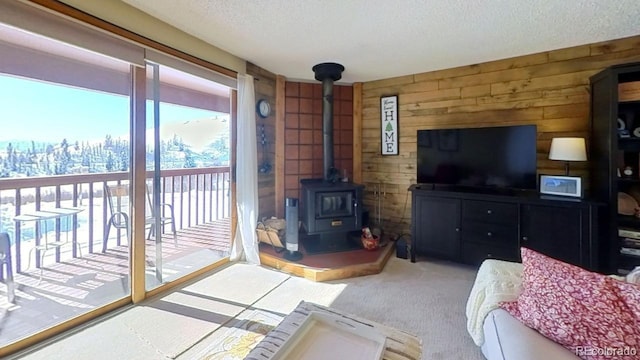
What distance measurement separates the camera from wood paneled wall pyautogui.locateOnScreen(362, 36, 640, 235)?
296cm

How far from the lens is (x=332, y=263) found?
3.15 meters

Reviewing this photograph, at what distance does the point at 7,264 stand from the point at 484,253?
12.7ft

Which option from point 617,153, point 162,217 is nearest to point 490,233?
point 617,153

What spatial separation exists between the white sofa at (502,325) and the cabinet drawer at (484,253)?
4.27 feet

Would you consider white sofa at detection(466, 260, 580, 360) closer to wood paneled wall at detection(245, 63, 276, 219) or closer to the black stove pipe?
the black stove pipe

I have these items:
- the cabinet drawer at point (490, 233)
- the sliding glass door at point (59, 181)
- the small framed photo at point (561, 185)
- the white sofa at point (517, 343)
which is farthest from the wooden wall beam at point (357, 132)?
the white sofa at point (517, 343)

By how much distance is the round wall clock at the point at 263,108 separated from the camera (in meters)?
3.70

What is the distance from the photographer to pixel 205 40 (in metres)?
2.87

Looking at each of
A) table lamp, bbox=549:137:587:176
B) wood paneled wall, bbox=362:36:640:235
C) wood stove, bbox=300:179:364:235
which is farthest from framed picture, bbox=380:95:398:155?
table lamp, bbox=549:137:587:176

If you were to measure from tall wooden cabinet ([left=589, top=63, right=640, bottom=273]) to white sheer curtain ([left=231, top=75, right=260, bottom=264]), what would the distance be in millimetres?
3316

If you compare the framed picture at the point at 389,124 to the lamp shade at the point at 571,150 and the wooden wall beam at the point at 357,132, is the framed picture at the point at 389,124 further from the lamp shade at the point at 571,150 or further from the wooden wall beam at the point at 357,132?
the lamp shade at the point at 571,150

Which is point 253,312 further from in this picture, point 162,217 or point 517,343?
point 517,343

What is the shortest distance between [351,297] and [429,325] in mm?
675

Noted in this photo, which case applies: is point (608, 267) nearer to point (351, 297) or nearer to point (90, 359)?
point (351, 297)
